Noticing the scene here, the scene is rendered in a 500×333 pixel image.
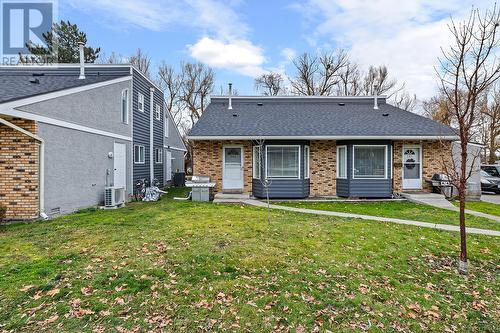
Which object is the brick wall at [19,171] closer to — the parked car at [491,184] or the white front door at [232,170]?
the white front door at [232,170]

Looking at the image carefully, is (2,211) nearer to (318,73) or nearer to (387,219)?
(387,219)

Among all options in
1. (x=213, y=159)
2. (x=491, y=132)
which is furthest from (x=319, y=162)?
(x=491, y=132)

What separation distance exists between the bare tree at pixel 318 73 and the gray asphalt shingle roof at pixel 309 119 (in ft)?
58.0

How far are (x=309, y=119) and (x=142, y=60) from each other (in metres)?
25.2

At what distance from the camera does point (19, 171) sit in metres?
8.02

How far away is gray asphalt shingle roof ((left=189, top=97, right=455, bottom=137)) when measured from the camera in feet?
44.1

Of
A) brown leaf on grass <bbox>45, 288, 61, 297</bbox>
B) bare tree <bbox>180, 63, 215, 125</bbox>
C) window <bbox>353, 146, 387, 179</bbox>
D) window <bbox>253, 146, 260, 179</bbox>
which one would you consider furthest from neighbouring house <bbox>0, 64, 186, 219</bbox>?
bare tree <bbox>180, 63, 215, 125</bbox>

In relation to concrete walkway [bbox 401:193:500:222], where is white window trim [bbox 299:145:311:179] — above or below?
above

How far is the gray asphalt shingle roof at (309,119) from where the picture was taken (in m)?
13.4

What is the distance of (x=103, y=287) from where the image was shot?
4.21 meters

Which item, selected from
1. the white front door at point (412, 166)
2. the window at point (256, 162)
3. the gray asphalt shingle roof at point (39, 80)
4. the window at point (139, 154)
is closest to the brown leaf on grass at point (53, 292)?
the gray asphalt shingle roof at point (39, 80)

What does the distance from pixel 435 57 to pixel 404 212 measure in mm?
5843

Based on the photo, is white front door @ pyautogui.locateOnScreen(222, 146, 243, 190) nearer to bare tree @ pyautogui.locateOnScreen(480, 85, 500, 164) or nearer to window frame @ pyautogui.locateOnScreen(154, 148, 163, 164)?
window frame @ pyautogui.locateOnScreen(154, 148, 163, 164)

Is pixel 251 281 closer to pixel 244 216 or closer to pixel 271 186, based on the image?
pixel 244 216
